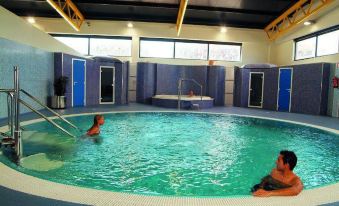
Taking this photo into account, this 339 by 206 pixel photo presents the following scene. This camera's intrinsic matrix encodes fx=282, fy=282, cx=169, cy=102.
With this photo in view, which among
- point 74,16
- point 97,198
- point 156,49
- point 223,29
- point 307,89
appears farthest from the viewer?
point 156,49

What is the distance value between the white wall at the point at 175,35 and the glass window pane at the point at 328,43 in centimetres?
340

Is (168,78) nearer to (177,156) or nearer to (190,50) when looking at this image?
(190,50)

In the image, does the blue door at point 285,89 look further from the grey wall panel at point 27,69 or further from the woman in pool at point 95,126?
the grey wall panel at point 27,69

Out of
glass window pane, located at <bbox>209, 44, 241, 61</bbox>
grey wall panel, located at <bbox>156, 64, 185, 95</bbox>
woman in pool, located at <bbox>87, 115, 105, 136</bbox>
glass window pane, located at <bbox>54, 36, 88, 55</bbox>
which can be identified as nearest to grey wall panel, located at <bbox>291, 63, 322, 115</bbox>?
glass window pane, located at <bbox>209, 44, 241, 61</bbox>

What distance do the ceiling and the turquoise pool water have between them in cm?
584

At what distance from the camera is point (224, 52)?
14117 mm

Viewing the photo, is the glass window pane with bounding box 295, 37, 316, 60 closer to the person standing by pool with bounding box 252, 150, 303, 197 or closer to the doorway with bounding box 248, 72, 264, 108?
the doorway with bounding box 248, 72, 264, 108

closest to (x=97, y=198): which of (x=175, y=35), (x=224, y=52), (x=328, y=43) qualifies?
(x=328, y=43)

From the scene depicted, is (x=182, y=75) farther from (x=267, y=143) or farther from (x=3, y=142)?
(x=3, y=142)

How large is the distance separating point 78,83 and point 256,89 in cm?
753

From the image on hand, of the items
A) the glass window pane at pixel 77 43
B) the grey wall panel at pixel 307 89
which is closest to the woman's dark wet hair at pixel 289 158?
the grey wall panel at pixel 307 89

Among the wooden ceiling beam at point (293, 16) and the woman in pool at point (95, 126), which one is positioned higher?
the wooden ceiling beam at point (293, 16)

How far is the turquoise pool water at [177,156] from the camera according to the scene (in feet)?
10.9

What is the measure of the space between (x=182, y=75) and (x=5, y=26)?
8.28 m
